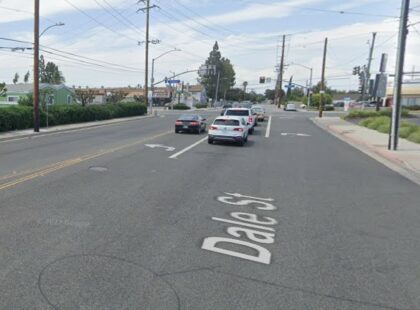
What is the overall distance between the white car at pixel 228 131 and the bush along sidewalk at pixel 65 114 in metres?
13.3

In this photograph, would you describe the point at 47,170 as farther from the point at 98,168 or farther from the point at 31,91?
the point at 31,91

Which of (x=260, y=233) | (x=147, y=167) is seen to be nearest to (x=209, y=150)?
(x=147, y=167)

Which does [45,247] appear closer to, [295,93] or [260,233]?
[260,233]

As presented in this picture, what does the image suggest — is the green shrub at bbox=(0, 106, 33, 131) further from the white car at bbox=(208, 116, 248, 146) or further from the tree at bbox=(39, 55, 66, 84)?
the tree at bbox=(39, 55, 66, 84)

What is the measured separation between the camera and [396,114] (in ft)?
61.0

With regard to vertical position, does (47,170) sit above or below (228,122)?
below

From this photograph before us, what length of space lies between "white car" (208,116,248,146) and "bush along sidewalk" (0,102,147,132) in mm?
13257

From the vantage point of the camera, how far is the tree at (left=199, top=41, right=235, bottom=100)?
14250 centimetres

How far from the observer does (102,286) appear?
4.27 meters

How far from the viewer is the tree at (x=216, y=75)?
468 feet

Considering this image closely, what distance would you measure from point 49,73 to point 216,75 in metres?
55.3

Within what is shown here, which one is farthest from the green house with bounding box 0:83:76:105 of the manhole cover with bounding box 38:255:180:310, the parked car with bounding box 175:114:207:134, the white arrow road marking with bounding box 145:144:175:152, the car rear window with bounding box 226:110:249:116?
the manhole cover with bounding box 38:255:180:310

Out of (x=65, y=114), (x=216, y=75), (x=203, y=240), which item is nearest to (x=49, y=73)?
(x=216, y=75)

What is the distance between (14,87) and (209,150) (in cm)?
5690
